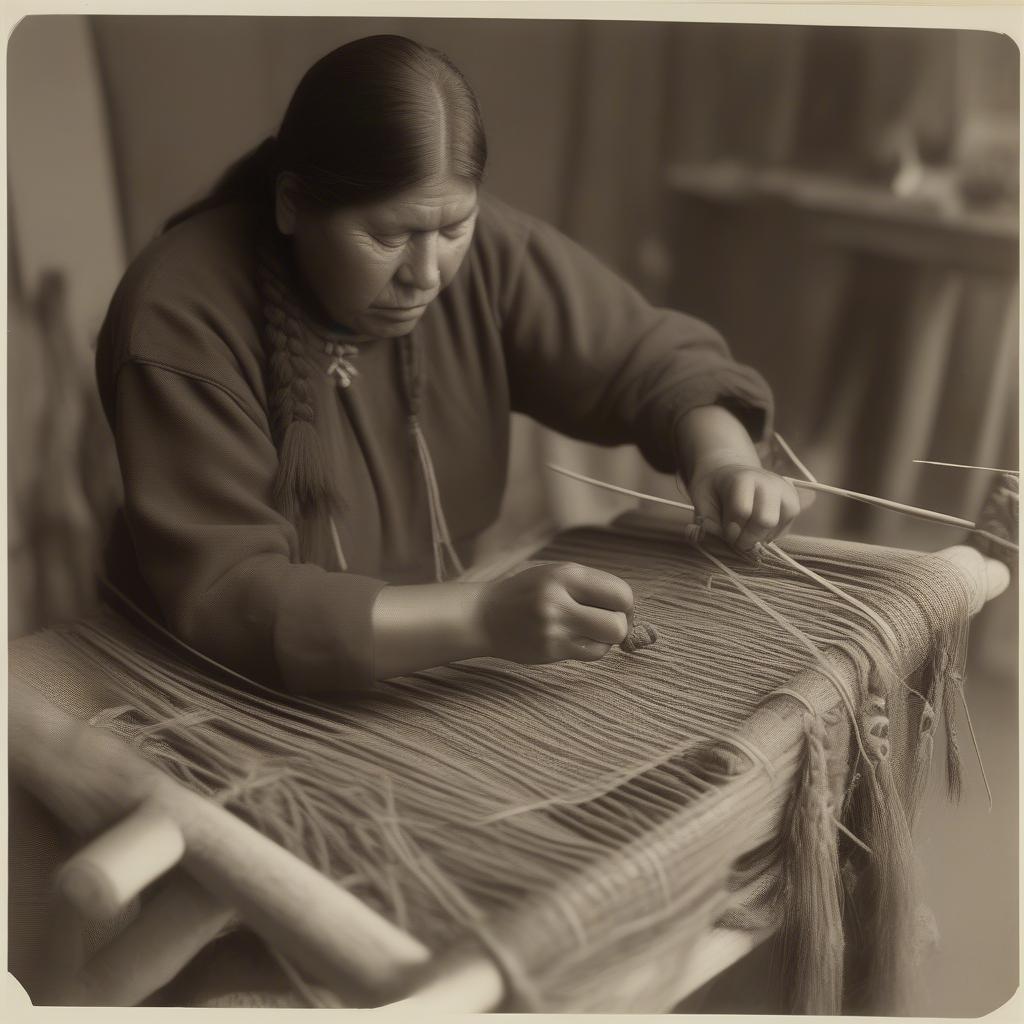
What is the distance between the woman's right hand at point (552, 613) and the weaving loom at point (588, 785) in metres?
0.03

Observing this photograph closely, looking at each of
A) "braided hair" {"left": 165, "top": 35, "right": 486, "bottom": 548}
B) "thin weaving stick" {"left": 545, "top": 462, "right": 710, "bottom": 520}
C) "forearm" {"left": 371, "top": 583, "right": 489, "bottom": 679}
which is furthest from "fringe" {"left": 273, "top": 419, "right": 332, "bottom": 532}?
"thin weaving stick" {"left": 545, "top": 462, "right": 710, "bottom": 520}

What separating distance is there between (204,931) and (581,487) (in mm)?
501

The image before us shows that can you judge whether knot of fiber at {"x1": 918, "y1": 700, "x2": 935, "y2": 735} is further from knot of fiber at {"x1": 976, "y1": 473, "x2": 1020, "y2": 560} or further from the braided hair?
the braided hair

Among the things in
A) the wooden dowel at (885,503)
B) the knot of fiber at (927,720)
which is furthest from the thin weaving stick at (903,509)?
the knot of fiber at (927,720)

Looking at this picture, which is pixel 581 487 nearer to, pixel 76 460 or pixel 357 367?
pixel 357 367

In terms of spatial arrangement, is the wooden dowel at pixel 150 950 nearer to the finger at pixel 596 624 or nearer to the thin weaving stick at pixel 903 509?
the finger at pixel 596 624

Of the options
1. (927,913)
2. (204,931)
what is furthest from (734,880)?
(204,931)

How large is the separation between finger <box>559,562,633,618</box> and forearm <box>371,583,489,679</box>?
0.19ft

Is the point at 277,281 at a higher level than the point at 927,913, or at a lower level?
higher

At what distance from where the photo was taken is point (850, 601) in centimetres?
76

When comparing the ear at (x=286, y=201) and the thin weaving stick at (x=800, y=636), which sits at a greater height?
the ear at (x=286, y=201)

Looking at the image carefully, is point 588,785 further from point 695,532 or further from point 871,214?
point 871,214

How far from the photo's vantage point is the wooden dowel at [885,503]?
2.65 ft

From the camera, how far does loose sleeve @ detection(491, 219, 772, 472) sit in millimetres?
833
